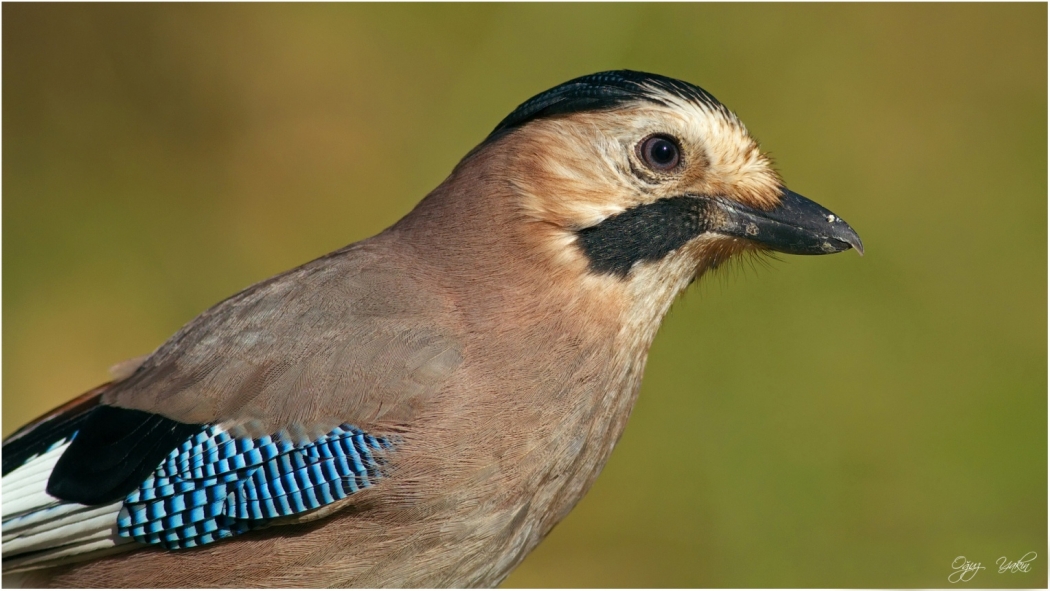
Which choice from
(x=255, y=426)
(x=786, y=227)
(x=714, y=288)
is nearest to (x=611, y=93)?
(x=786, y=227)

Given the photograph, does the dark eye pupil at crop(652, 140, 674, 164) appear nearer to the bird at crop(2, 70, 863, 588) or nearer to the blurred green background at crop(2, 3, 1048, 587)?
the bird at crop(2, 70, 863, 588)

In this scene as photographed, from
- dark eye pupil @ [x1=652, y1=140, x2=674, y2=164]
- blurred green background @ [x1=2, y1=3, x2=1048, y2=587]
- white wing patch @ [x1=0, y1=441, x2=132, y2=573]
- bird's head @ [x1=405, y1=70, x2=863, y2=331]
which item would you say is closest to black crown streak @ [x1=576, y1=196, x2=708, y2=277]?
bird's head @ [x1=405, y1=70, x2=863, y2=331]

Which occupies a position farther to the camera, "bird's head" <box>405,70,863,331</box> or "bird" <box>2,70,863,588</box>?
"bird's head" <box>405,70,863,331</box>

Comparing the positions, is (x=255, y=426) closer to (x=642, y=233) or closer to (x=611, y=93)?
(x=642, y=233)

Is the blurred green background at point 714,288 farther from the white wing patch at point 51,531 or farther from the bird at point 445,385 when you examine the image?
the white wing patch at point 51,531

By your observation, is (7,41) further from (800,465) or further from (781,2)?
(800,465)
